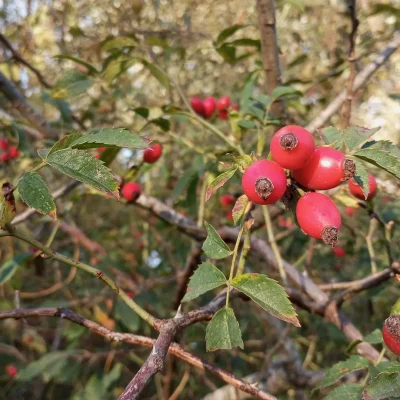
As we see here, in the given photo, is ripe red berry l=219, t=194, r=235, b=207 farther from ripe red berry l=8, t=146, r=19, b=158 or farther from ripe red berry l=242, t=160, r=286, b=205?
ripe red berry l=242, t=160, r=286, b=205

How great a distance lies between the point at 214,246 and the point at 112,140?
0.27 meters

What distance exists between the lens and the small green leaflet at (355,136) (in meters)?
0.80

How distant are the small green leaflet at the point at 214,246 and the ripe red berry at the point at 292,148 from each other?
0.63ft

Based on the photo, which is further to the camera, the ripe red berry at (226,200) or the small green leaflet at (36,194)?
the ripe red berry at (226,200)

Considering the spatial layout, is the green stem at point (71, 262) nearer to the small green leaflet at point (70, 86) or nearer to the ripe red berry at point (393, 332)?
the ripe red berry at point (393, 332)

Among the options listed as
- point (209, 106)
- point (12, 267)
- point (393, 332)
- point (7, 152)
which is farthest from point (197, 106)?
point (7, 152)

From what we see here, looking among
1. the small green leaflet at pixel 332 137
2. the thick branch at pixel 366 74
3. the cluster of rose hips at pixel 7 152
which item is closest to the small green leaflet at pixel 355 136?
the small green leaflet at pixel 332 137

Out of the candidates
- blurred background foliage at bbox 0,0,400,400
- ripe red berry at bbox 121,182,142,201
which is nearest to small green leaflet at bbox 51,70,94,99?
blurred background foliage at bbox 0,0,400,400

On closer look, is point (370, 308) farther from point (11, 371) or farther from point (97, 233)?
point (11, 371)

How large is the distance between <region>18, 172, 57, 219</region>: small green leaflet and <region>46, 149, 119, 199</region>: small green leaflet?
0.13ft

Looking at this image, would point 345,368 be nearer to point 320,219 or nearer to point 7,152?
point 320,219

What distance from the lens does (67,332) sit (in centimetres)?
242

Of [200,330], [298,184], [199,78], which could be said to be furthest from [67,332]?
[199,78]

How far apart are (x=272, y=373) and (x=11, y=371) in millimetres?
1802
